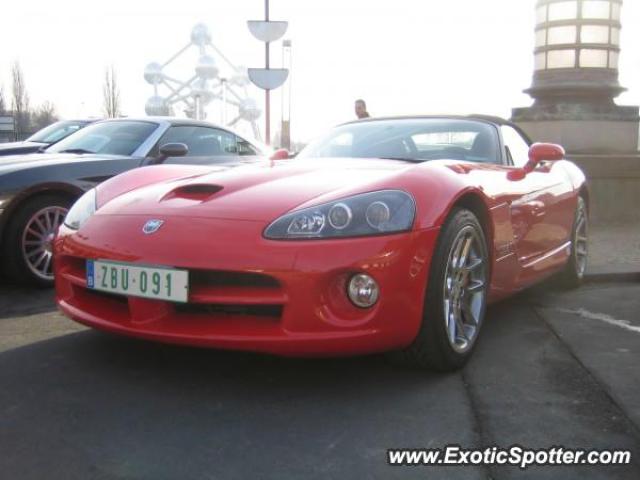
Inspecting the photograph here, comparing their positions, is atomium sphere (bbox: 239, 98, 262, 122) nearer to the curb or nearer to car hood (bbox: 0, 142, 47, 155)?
car hood (bbox: 0, 142, 47, 155)

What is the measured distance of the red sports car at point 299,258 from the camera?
259cm

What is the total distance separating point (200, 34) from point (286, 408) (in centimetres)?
9201

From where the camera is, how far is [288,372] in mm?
2957

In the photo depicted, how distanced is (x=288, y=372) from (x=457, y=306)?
0.79 meters

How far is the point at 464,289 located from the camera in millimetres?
3195

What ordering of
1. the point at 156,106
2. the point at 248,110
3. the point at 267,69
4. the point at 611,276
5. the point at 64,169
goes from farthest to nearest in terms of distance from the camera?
the point at 248,110, the point at 156,106, the point at 267,69, the point at 611,276, the point at 64,169

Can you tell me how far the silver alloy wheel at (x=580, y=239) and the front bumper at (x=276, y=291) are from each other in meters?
2.66

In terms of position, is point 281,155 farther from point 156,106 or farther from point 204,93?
point 204,93

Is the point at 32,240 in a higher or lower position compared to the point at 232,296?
lower

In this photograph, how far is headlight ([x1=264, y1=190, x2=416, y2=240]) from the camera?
104 inches

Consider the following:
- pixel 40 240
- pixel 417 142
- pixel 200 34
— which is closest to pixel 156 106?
pixel 200 34

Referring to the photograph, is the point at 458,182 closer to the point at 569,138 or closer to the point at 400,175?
the point at 400,175

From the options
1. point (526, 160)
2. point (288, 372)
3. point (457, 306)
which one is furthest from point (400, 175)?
point (526, 160)

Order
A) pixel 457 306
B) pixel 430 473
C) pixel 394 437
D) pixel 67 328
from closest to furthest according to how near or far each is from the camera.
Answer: pixel 430 473, pixel 394 437, pixel 457 306, pixel 67 328
